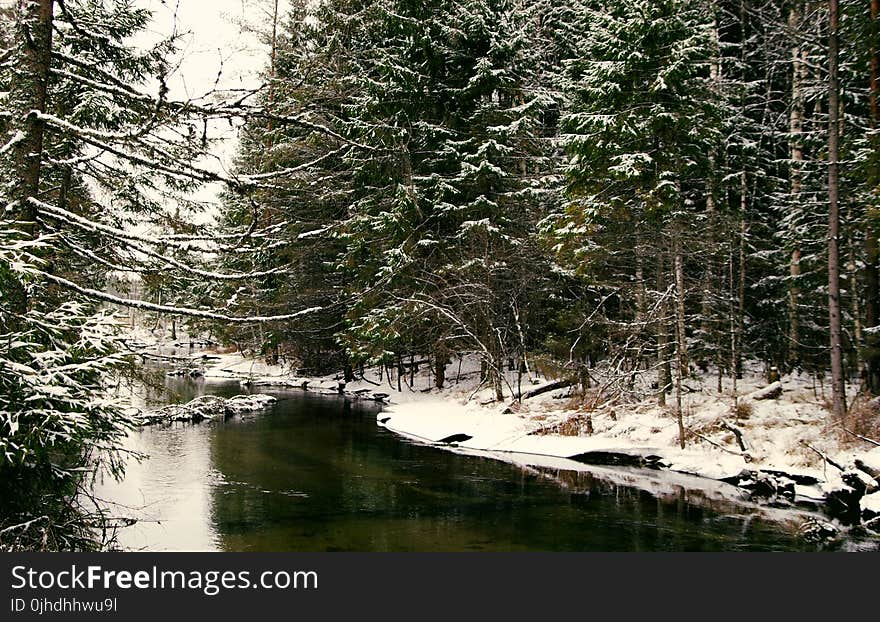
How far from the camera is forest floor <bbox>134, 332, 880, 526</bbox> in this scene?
37.1 feet

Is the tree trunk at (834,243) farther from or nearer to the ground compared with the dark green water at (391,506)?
farther from the ground

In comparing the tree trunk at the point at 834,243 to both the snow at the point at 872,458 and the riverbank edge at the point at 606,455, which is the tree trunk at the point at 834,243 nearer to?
the snow at the point at 872,458

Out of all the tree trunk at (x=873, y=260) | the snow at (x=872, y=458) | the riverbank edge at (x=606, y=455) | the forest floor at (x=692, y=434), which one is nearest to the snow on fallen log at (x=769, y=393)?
the forest floor at (x=692, y=434)

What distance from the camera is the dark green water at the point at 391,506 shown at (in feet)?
29.3

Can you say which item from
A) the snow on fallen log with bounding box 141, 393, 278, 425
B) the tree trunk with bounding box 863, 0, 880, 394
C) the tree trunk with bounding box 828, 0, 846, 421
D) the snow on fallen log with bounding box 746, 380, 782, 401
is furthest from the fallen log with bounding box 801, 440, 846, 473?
the snow on fallen log with bounding box 141, 393, 278, 425

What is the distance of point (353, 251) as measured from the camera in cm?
2255

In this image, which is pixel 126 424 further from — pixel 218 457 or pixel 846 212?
pixel 846 212

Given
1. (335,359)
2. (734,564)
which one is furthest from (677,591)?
(335,359)

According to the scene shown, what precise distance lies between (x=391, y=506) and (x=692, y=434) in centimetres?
797

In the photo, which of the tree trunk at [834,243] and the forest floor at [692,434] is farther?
the tree trunk at [834,243]

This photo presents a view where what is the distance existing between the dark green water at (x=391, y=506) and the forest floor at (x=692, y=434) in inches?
53.8

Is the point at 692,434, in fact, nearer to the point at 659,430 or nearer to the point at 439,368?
the point at 659,430

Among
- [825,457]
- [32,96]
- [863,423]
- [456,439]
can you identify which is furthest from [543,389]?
[32,96]

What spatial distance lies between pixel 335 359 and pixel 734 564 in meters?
28.2
